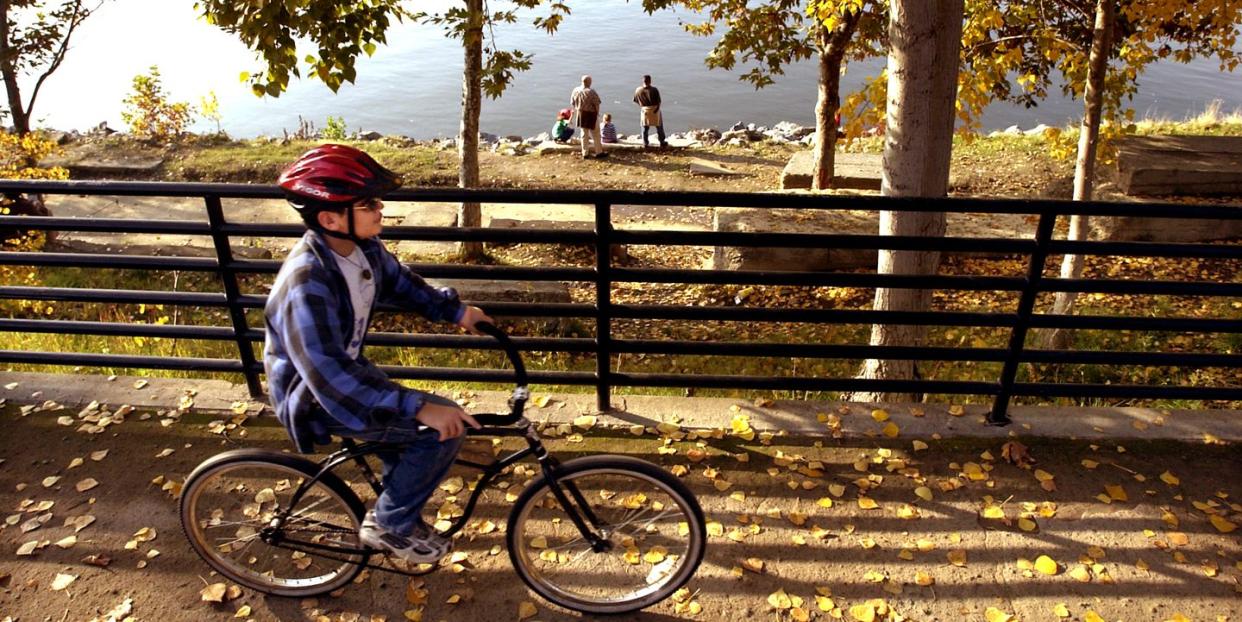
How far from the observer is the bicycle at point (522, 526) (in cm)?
334

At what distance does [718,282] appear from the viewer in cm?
455

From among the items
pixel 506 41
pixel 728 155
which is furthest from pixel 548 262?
pixel 506 41

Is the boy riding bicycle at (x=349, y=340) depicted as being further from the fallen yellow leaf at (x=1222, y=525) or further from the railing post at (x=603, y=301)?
the fallen yellow leaf at (x=1222, y=525)

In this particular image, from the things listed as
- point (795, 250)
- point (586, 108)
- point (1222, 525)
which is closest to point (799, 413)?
point (1222, 525)

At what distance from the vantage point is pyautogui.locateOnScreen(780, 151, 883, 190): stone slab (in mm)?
14109

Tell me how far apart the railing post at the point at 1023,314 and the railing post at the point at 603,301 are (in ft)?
7.33

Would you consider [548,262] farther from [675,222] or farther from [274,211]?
[274,211]

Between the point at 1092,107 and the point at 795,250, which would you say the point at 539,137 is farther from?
the point at 1092,107

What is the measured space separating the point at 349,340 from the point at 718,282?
2.13 m

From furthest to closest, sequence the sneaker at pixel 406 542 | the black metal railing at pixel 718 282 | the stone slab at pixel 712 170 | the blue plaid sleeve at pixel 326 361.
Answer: the stone slab at pixel 712 170 → the black metal railing at pixel 718 282 → the sneaker at pixel 406 542 → the blue plaid sleeve at pixel 326 361

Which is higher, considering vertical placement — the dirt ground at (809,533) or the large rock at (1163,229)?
the large rock at (1163,229)

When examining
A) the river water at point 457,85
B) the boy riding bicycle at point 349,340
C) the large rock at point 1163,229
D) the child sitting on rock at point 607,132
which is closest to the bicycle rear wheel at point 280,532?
the boy riding bicycle at point 349,340

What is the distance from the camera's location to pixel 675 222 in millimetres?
14750

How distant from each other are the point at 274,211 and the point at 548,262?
574 centimetres
